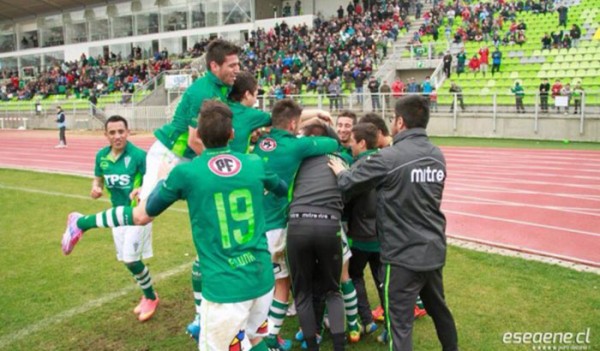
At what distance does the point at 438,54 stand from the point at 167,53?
24655mm

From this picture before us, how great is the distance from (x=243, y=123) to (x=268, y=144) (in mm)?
289

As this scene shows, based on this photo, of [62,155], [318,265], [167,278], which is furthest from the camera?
[62,155]

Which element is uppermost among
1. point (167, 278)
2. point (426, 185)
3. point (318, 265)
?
point (426, 185)

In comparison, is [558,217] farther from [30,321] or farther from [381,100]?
[381,100]

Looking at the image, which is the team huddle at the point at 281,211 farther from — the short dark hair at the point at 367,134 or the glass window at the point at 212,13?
the glass window at the point at 212,13

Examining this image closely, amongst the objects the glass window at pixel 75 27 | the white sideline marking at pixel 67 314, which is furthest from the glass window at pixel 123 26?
the white sideline marking at pixel 67 314

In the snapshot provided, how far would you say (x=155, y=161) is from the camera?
477 centimetres

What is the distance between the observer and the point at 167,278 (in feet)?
21.3

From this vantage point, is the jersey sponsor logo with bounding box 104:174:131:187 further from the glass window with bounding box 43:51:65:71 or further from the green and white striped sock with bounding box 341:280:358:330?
the glass window with bounding box 43:51:65:71

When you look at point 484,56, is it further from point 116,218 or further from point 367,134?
point 116,218

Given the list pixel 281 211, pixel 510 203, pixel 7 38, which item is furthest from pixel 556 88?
pixel 7 38

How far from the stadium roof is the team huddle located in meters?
50.5

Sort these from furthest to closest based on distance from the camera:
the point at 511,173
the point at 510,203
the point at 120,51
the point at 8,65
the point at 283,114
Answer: the point at 8,65 → the point at 120,51 → the point at 511,173 → the point at 510,203 → the point at 283,114

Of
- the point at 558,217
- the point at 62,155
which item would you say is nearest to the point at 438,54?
the point at 62,155
